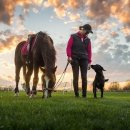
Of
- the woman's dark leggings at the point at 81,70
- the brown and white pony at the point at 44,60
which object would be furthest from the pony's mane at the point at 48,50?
the woman's dark leggings at the point at 81,70

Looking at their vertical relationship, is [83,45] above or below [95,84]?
above

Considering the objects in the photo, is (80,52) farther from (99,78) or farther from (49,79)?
(99,78)

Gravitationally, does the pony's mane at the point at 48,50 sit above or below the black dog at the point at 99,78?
above

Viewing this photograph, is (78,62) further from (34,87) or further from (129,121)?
(129,121)

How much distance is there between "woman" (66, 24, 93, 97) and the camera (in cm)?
1823

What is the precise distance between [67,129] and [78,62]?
1191 cm

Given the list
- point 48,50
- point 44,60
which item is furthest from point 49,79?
point 48,50

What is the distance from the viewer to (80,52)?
1848cm

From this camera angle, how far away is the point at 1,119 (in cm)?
739

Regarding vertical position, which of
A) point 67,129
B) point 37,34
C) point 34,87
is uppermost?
point 37,34

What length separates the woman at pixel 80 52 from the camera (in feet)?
59.8

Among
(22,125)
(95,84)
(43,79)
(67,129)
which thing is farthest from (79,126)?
(95,84)

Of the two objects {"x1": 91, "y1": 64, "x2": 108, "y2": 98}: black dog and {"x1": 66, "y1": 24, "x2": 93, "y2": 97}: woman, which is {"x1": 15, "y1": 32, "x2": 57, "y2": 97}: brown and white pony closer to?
{"x1": 66, "y1": 24, "x2": 93, "y2": 97}: woman

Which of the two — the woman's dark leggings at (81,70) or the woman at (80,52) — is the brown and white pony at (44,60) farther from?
the woman's dark leggings at (81,70)
